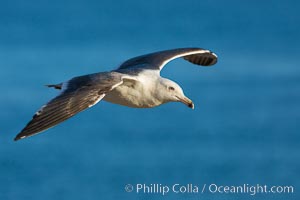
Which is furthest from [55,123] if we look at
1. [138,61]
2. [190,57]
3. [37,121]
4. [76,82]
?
[190,57]

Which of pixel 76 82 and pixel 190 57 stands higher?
pixel 190 57

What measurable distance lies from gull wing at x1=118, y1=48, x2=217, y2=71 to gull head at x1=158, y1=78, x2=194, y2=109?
0.69m

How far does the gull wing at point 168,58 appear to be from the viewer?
39.7ft

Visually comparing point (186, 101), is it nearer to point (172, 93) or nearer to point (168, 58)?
point (172, 93)

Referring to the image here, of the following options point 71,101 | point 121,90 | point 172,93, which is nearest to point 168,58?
point 172,93

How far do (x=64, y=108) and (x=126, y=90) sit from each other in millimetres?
1320

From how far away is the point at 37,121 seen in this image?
9.37 m

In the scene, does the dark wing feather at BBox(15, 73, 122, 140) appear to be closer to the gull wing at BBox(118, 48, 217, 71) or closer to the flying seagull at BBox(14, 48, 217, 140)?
the flying seagull at BBox(14, 48, 217, 140)

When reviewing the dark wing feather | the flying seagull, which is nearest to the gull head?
the flying seagull

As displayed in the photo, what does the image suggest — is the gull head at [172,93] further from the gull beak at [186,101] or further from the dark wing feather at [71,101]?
the dark wing feather at [71,101]

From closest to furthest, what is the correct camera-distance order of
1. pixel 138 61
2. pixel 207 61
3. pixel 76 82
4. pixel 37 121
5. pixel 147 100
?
pixel 37 121 < pixel 76 82 < pixel 147 100 < pixel 138 61 < pixel 207 61

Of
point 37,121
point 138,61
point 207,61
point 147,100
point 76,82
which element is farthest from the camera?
point 207,61

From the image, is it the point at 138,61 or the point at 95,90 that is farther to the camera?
the point at 138,61

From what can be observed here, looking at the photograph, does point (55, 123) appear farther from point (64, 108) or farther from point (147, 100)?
point (147, 100)
